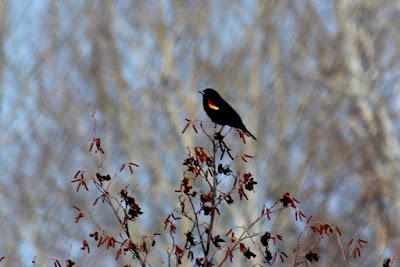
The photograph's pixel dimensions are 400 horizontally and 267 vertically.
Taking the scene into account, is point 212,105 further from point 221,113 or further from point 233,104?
point 233,104

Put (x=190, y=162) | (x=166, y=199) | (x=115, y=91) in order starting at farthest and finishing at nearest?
1. (x=115, y=91)
2. (x=166, y=199)
3. (x=190, y=162)

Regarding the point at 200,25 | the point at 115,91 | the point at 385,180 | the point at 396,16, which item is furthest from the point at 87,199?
the point at 396,16

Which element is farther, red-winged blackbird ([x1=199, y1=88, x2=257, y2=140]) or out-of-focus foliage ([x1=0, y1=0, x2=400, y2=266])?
out-of-focus foliage ([x1=0, y1=0, x2=400, y2=266])

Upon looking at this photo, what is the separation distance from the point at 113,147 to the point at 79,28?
186cm

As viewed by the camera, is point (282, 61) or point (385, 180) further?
point (282, 61)

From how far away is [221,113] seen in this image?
4.71 metres

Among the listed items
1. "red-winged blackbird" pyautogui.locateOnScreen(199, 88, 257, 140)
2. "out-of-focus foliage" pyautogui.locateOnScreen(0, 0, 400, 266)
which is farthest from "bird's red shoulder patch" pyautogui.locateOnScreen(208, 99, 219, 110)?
"out-of-focus foliage" pyautogui.locateOnScreen(0, 0, 400, 266)

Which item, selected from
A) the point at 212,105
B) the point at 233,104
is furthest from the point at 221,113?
the point at 233,104

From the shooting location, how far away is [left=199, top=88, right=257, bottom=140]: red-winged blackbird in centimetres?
468

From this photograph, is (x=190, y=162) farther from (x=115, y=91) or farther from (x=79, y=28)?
(x=79, y=28)

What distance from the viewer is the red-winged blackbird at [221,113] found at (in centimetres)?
468

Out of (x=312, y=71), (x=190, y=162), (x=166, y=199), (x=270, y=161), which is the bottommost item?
(x=190, y=162)

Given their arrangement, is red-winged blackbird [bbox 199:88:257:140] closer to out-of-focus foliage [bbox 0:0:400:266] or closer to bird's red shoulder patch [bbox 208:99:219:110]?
bird's red shoulder patch [bbox 208:99:219:110]

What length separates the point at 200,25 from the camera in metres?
10.9
